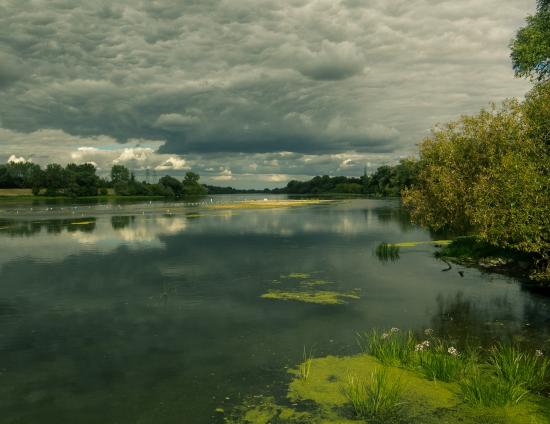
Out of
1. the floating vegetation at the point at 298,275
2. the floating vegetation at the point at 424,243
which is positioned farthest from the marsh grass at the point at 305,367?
the floating vegetation at the point at 424,243

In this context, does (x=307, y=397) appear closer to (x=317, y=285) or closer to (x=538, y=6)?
(x=317, y=285)

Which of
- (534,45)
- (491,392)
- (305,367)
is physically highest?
(534,45)

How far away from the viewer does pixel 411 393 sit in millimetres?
14164

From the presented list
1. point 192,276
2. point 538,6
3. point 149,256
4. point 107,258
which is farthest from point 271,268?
point 538,6

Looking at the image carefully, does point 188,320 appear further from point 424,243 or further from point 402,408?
point 424,243

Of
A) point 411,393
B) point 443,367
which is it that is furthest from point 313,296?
point 411,393

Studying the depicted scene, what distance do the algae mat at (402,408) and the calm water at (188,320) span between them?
0.88 meters

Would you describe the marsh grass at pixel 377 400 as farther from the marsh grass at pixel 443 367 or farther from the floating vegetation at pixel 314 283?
the floating vegetation at pixel 314 283

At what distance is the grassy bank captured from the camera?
12820 mm

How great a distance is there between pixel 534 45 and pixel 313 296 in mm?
30164

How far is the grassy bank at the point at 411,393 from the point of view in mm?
12820

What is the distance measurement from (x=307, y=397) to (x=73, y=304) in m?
17.9

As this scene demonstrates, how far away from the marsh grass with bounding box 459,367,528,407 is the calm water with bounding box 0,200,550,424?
5.52 metres

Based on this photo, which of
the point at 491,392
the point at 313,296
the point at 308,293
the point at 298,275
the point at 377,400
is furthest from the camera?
the point at 298,275
